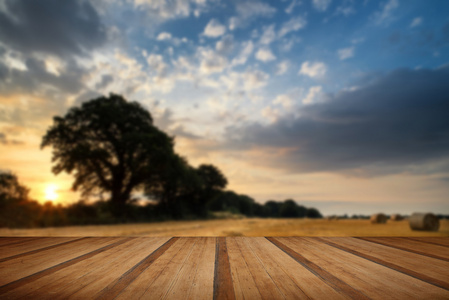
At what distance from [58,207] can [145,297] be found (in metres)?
17.5

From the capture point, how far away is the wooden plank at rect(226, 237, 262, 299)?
64.6 inches

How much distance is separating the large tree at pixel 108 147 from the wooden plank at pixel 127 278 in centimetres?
1592

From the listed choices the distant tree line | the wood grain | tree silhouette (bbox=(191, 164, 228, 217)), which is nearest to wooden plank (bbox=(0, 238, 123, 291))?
the wood grain

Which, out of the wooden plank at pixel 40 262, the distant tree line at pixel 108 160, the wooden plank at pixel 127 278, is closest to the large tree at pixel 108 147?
the distant tree line at pixel 108 160

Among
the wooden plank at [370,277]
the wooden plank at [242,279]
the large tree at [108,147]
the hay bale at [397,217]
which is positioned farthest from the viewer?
the hay bale at [397,217]

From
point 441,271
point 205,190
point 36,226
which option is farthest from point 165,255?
point 205,190

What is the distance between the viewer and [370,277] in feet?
6.88

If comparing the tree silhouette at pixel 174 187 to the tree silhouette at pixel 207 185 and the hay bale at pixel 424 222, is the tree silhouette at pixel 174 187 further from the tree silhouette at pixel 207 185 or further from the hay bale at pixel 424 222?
the hay bale at pixel 424 222

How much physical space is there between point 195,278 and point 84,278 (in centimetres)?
87

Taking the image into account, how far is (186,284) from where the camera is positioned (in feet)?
6.05

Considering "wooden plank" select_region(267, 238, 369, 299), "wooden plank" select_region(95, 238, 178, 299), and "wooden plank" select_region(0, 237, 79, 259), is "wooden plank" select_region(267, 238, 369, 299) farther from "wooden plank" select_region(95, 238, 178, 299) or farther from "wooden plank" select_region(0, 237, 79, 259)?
"wooden plank" select_region(0, 237, 79, 259)

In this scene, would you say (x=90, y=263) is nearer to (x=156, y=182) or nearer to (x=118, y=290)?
(x=118, y=290)

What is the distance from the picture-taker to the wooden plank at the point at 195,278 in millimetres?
1657

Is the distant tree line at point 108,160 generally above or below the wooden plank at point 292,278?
above
